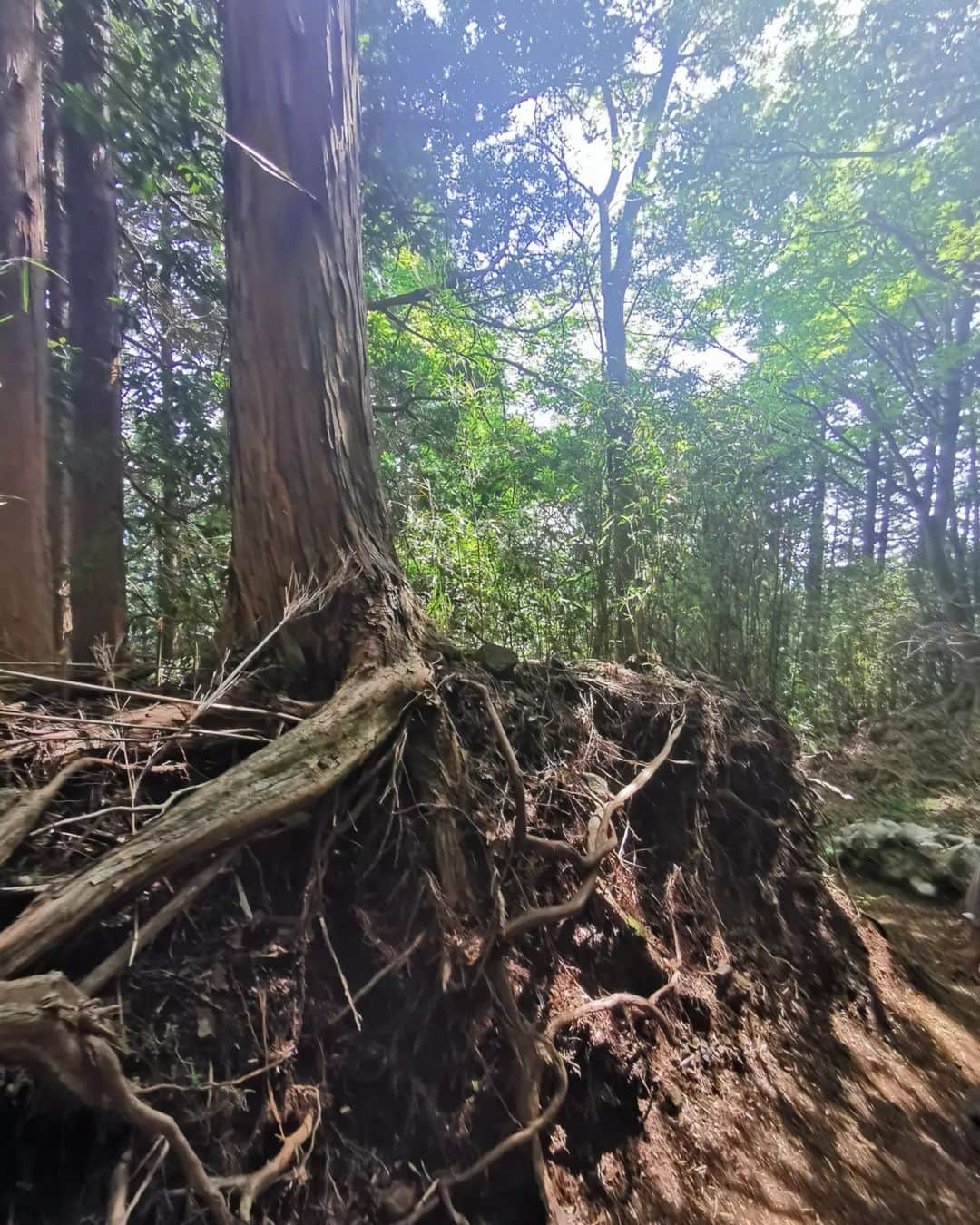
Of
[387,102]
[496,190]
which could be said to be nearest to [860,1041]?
[387,102]

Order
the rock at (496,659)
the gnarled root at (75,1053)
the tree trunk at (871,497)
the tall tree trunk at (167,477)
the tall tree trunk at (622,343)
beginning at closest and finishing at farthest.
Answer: the gnarled root at (75,1053) → the rock at (496,659) → the tall tree trunk at (167,477) → the tall tree trunk at (622,343) → the tree trunk at (871,497)

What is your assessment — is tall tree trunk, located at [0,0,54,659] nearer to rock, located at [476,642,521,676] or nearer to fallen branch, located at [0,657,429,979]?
fallen branch, located at [0,657,429,979]

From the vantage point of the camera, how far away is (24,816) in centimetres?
133

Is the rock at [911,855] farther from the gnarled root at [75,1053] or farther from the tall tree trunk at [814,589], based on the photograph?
the gnarled root at [75,1053]

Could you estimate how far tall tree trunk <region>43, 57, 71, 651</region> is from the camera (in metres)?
3.35

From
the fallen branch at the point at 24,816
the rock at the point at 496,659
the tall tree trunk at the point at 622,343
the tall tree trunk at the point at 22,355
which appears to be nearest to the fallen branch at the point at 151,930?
the fallen branch at the point at 24,816

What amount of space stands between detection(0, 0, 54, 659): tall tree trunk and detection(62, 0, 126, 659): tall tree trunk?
84 cm

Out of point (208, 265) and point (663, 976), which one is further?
point (208, 265)

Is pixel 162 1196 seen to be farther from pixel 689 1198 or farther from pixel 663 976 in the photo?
pixel 663 976

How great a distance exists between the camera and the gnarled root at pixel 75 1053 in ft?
3.22

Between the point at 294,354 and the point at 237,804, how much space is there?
1.58m

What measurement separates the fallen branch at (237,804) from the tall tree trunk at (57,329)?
7.10ft

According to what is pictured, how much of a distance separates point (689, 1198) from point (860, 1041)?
1.54 meters

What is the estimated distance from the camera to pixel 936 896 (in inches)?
188
